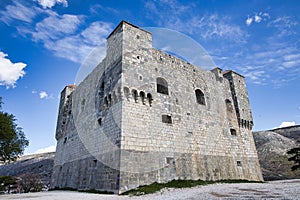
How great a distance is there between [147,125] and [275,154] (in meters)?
31.9

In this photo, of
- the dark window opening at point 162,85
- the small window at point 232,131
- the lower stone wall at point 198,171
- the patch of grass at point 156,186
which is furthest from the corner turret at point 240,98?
the patch of grass at point 156,186

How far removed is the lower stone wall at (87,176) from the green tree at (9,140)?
12.5 ft

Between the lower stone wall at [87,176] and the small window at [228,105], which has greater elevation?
the small window at [228,105]

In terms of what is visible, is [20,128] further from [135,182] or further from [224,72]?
[224,72]

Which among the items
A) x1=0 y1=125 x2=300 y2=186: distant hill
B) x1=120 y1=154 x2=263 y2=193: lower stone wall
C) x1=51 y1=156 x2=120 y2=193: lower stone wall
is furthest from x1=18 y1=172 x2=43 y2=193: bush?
x1=120 y1=154 x2=263 y2=193: lower stone wall

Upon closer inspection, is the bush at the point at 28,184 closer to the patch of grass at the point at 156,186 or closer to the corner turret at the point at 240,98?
the patch of grass at the point at 156,186

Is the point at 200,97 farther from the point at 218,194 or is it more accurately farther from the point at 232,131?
the point at 218,194

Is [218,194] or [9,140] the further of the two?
[9,140]

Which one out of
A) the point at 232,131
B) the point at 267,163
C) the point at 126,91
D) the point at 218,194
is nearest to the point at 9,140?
the point at 126,91

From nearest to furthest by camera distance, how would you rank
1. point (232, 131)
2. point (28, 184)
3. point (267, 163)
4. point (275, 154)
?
point (28, 184), point (232, 131), point (267, 163), point (275, 154)

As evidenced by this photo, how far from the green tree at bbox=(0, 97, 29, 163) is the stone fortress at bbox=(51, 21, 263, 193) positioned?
12.2 ft

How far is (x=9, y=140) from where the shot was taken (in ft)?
40.3

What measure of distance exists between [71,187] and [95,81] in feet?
25.5

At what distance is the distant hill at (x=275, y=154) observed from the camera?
90.8ft
